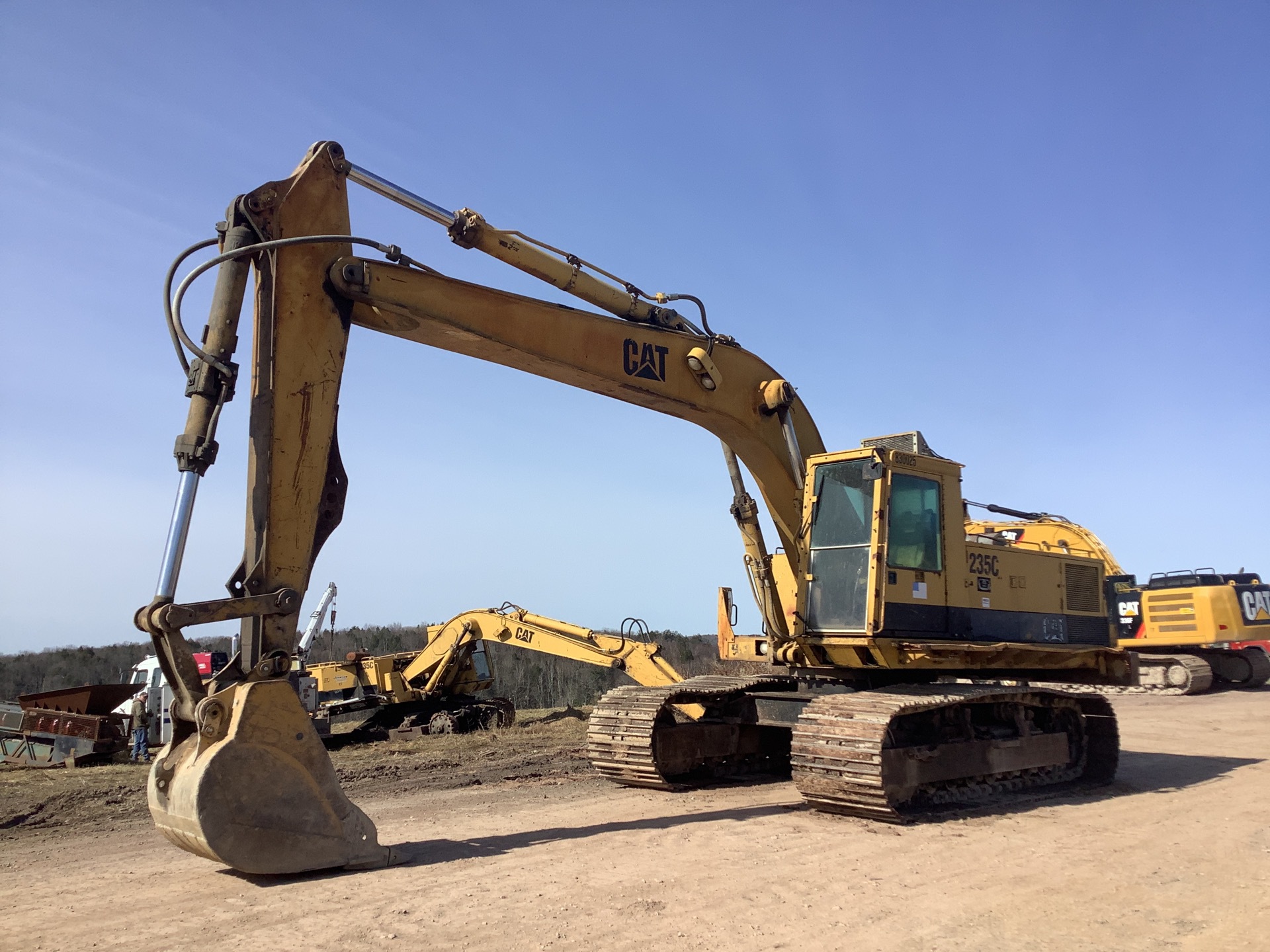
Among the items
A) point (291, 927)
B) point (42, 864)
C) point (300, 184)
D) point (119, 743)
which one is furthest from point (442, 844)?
point (119, 743)

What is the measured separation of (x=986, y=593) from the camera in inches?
395

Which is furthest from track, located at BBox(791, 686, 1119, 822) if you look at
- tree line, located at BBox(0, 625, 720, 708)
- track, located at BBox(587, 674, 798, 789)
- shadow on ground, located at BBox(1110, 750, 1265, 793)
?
tree line, located at BBox(0, 625, 720, 708)

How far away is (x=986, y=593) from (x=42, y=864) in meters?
8.59

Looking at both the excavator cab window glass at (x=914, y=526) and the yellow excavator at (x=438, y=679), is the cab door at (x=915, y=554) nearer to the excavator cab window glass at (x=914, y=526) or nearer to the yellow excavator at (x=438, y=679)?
the excavator cab window glass at (x=914, y=526)

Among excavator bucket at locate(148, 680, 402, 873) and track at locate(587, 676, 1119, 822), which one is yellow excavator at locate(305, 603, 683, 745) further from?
excavator bucket at locate(148, 680, 402, 873)

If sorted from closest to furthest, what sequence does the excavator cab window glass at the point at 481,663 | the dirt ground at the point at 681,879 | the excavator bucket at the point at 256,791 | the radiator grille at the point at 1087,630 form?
the dirt ground at the point at 681,879
the excavator bucket at the point at 256,791
the radiator grille at the point at 1087,630
the excavator cab window glass at the point at 481,663

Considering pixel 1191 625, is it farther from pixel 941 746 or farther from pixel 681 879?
pixel 681 879

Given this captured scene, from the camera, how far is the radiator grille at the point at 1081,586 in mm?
11312

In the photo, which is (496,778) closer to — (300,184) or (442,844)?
(442,844)

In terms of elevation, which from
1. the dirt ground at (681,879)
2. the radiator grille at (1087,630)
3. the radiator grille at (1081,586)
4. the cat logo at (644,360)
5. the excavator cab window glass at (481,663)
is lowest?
the dirt ground at (681,879)

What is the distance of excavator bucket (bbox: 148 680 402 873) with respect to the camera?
5.71 m

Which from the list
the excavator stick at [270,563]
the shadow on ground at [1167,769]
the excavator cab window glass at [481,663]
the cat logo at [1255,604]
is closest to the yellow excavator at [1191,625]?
the cat logo at [1255,604]

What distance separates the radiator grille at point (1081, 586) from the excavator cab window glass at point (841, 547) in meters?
3.57

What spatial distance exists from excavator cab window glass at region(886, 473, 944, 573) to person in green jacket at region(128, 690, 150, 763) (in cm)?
1227
